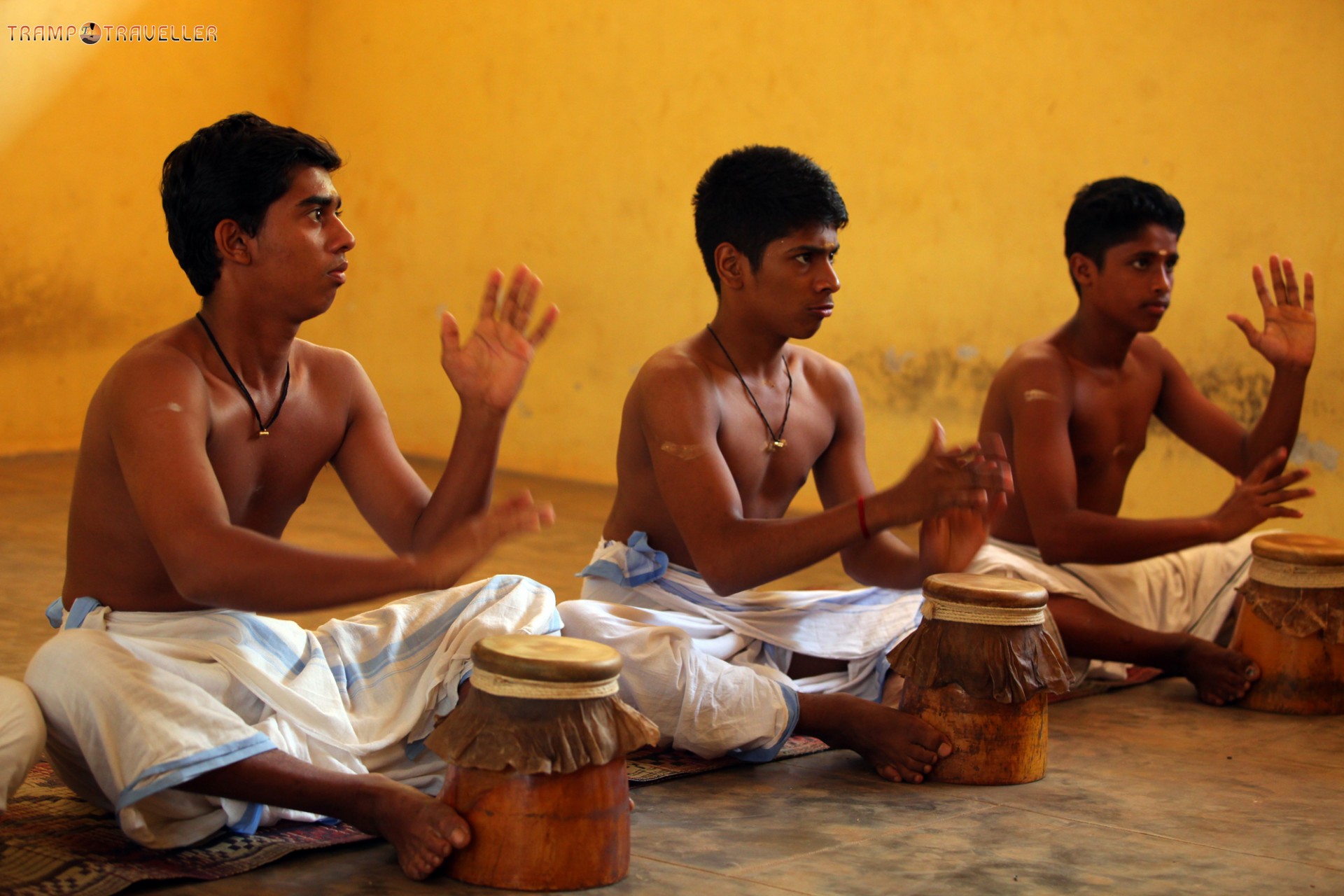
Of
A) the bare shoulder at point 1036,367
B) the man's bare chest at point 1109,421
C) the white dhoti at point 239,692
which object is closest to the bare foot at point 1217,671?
the man's bare chest at point 1109,421

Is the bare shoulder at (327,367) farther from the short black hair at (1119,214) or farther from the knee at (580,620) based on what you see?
the short black hair at (1119,214)

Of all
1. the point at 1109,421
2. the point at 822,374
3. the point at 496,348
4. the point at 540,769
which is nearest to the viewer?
the point at 540,769

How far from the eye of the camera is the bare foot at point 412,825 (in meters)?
2.30

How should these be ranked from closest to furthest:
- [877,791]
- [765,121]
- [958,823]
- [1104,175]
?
[958,823] < [877,791] < [1104,175] < [765,121]

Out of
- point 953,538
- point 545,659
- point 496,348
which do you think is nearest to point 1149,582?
point 953,538

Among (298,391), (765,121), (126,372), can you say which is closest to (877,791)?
(298,391)

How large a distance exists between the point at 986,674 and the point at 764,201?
3.76ft

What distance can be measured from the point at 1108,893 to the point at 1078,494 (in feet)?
6.25

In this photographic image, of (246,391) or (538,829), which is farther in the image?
(246,391)

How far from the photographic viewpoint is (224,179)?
2658 mm

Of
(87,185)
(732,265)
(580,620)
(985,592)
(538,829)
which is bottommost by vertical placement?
(538,829)

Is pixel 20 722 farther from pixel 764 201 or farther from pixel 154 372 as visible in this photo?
pixel 764 201

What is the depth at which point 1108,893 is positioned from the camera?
236 cm

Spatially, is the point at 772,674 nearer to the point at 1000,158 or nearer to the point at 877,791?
the point at 877,791
